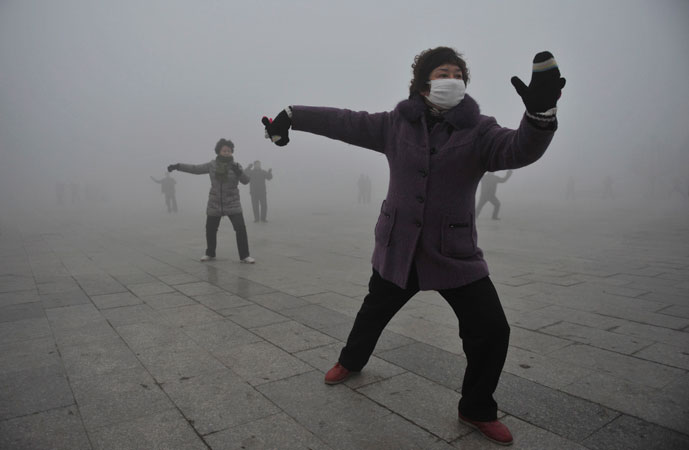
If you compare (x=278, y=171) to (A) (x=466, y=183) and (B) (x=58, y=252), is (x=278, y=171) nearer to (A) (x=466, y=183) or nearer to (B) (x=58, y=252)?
(B) (x=58, y=252)

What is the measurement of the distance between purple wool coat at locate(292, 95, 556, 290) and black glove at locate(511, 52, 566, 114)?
31 cm

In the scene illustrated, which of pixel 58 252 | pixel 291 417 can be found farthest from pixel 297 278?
pixel 58 252

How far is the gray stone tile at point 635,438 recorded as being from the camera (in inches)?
91.8

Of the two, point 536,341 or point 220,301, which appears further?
point 220,301

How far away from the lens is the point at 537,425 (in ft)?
8.38

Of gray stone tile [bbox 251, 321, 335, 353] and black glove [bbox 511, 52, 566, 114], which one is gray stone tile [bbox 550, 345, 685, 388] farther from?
black glove [bbox 511, 52, 566, 114]

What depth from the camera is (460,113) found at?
98.8 inches

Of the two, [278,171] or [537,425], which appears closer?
[537,425]

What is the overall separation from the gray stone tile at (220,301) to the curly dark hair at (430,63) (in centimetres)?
320

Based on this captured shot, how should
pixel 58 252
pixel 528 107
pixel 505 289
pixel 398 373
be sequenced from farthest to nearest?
pixel 58 252, pixel 505 289, pixel 398 373, pixel 528 107

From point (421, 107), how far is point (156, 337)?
114 inches

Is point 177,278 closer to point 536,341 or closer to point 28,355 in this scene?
point 28,355

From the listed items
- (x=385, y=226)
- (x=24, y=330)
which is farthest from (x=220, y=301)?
(x=385, y=226)

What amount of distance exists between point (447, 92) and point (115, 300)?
14.5 ft
